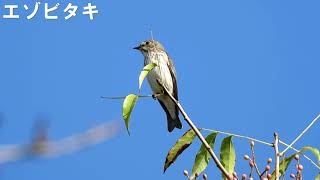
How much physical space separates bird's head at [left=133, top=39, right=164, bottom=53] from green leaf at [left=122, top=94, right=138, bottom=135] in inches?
219

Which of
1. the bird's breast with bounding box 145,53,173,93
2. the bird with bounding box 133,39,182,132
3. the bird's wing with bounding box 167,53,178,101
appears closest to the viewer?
the bird's breast with bounding box 145,53,173,93

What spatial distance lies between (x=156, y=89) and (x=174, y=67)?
648 mm

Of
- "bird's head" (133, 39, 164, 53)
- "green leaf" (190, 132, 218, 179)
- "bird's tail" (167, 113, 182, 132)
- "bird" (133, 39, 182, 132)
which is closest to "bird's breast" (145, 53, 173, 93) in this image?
"bird" (133, 39, 182, 132)

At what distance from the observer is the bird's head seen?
9.38m

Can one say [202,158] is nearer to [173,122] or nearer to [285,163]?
[285,163]

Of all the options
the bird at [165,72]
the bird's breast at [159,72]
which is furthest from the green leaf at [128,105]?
the bird at [165,72]

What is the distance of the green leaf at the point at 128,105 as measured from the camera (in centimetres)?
368

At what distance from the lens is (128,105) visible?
12.3 ft

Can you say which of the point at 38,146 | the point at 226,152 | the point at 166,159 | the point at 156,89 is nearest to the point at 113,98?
the point at 166,159

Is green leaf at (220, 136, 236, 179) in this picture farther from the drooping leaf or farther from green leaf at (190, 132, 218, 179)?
the drooping leaf

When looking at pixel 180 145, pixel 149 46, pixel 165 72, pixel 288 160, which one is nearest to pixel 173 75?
pixel 165 72

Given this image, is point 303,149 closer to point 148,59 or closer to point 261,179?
point 261,179

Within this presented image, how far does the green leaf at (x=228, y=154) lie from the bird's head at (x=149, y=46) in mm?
A: 5574

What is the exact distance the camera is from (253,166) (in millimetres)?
3135
